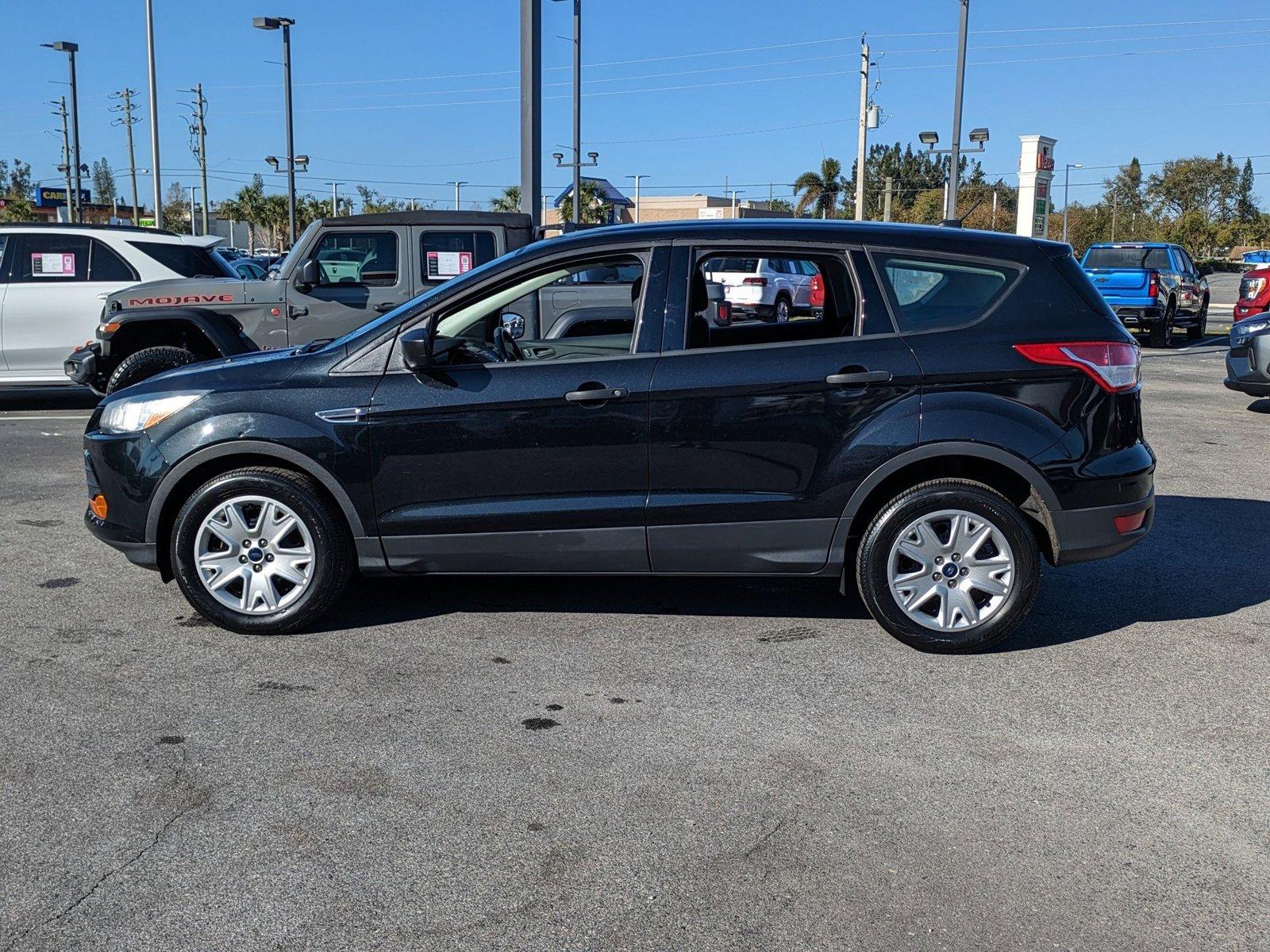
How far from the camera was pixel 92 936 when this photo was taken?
3.03 metres

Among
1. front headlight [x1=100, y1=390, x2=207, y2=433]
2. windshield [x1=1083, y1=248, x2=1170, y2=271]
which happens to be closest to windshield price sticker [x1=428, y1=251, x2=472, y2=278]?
front headlight [x1=100, y1=390, x2=207, y2=433]

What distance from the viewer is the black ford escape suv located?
512cm

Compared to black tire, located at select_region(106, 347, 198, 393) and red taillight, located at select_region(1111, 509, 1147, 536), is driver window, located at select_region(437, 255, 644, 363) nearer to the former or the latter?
red taillight, located at select_region(1111, 509, 1147, 536)

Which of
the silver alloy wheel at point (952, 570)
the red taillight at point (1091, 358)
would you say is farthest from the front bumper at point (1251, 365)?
the silver alloy wheel at point (952, 570)

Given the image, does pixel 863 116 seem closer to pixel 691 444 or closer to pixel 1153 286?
pixel 1153 286

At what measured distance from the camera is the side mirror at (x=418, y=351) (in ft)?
16.7

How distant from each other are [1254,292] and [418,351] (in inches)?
612

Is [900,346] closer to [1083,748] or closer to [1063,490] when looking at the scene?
[1063,490]

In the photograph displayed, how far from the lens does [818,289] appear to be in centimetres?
564

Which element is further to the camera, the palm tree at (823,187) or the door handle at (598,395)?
the palm tree at (823,187)

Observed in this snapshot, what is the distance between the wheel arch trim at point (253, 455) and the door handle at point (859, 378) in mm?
2121

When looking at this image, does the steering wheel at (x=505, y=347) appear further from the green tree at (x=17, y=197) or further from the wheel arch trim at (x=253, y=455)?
the green tree at (x=17, y=197)

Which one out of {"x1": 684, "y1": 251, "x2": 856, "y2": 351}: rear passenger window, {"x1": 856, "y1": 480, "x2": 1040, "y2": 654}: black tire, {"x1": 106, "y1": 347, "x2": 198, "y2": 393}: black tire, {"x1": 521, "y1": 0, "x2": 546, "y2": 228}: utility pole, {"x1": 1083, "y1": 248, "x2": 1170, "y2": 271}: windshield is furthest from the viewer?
{"x1": 1083, "y1": 248, "x2": 1170, "y2": 271}: windshield

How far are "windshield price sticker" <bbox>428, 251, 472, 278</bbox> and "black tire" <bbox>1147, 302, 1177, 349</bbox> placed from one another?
15.8 metres
